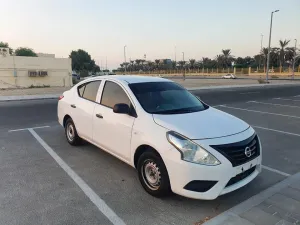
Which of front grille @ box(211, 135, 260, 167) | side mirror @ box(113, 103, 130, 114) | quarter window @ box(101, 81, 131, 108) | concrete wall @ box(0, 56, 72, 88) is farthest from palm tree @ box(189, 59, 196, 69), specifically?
front grille @ box(211, 135, 260, 167)

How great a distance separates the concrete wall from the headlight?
33.2 metres

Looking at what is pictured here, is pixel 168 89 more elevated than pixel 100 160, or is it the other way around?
pixel 168 89

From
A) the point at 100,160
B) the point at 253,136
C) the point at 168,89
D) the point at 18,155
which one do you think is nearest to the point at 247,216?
the point at 253,136

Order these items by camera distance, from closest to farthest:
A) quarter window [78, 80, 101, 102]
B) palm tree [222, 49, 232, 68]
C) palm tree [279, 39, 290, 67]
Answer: quarter window [78, 80, 101, 102]
palm tree [279, 39, 290, 67]
palm tree [222, 49, 232, 68]

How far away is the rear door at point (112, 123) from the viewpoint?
404 centimetres

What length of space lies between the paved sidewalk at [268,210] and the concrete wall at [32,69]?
33656 mm

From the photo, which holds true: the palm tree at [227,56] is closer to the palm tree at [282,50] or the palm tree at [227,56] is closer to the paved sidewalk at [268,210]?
the palm tree at [282,50]

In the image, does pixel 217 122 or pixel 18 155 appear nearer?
pixel 217 122

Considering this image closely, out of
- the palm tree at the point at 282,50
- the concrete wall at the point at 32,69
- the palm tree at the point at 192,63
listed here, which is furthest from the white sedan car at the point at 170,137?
the palm tree at the point at 192,63

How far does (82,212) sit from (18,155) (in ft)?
9.38

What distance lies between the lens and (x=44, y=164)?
4.94 metres

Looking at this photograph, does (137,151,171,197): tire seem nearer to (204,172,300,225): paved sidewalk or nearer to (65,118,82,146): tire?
(204,172,300,225): paved sidewalk

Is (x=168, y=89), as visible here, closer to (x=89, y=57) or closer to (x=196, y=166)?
(x=196, y=166)

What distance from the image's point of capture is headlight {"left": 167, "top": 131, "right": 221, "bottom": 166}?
3.17m
